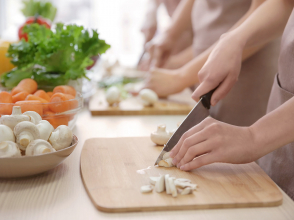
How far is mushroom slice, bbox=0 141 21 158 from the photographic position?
724 mm

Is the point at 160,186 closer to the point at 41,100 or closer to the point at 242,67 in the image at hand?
the point at 41,100

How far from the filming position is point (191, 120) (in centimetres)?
98

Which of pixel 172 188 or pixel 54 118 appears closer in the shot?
pixel 172 188

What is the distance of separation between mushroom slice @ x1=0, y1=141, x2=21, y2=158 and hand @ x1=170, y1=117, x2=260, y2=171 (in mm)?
410

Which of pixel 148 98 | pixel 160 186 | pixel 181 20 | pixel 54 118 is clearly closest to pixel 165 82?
pixel 148 98

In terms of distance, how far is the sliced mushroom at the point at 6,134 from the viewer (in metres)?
0.75

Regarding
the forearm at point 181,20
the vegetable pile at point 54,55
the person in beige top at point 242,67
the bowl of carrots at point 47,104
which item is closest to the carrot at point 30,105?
the bowl of carrots at point 47,104

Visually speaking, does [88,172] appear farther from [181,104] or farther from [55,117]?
[181,104]

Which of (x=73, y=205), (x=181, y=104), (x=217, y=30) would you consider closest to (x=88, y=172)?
(x=73, y=205)

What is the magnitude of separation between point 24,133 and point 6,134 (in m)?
0.04

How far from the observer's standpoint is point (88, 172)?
848 millimetres

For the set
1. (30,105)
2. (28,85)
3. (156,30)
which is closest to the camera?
(30,105)

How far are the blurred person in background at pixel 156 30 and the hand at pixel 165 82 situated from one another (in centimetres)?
46

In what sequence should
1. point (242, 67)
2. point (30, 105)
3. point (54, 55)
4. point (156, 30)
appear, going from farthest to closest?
point (156, 30) < point (242, 67) < point (54, 55) < point (30, 105)
